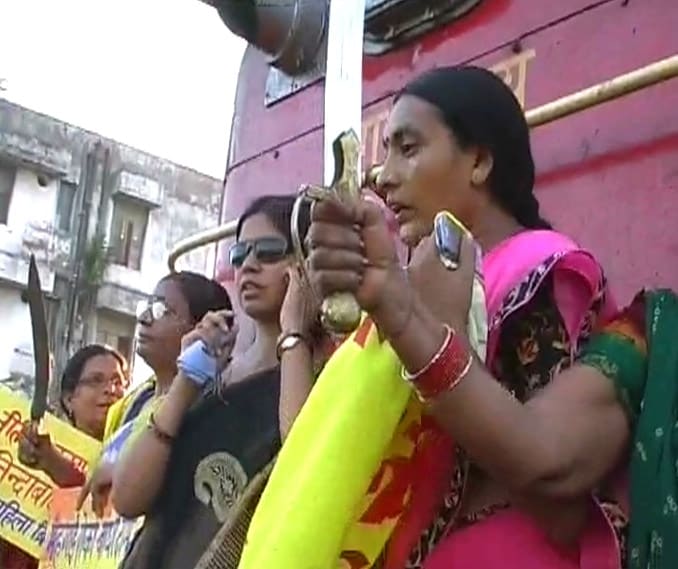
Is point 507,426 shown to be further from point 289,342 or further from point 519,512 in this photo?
point 289,342

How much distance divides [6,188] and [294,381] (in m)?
17.3

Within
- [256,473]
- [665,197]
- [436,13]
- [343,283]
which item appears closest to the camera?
[343,283]

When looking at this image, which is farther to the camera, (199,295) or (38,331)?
(38,331)

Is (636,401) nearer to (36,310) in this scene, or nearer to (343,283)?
(343,283)

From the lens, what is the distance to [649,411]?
140 centimetres

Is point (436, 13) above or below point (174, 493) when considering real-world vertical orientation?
above

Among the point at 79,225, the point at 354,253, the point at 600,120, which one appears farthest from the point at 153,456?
the point at 79,225

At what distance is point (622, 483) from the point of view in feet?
4.67

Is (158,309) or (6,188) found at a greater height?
(6,188)

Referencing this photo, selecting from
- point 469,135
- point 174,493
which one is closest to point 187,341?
point 174,493

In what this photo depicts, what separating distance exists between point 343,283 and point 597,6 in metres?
1.10

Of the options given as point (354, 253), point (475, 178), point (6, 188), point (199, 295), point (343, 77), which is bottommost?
point (354, 253)

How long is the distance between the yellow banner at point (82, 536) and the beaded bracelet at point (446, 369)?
1428 millimetres

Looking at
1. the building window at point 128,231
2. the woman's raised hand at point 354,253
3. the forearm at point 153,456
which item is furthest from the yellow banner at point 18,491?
the building window at point 128,231
